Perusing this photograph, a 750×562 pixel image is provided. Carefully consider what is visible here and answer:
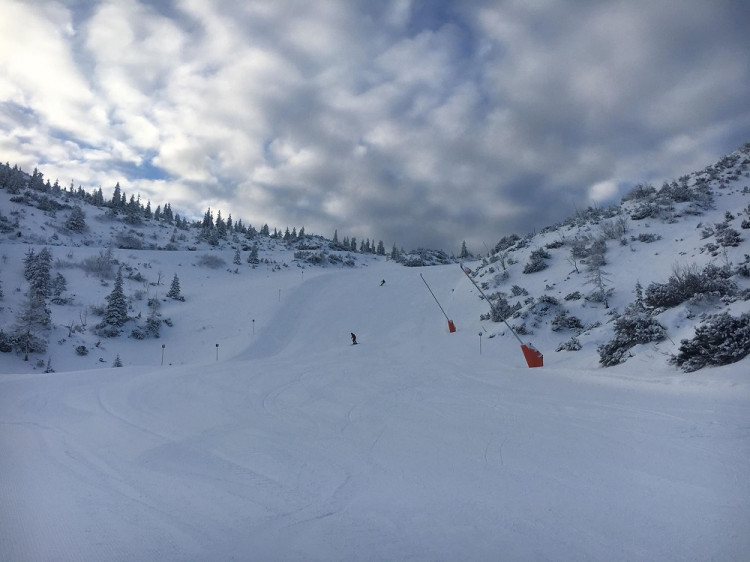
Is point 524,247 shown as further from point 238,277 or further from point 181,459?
point 238,277

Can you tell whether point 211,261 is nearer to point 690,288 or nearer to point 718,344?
point 690,288

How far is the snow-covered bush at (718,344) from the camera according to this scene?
25.9 feet

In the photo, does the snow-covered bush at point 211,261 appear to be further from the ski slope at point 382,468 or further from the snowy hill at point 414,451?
the ski slope at point 382,468

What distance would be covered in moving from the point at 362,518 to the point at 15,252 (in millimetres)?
48893

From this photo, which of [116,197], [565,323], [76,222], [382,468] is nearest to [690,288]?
[565,323]

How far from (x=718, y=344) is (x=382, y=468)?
7949 mm

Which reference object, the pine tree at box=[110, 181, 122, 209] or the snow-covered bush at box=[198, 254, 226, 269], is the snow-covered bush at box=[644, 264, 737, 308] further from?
the pine tree at box=[110, 181, 122, 209]

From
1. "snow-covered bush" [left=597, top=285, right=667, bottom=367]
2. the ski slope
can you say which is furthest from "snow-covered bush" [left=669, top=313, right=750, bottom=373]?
"snow-covered bush" [left=597, top=285, right=667, bottom=367]

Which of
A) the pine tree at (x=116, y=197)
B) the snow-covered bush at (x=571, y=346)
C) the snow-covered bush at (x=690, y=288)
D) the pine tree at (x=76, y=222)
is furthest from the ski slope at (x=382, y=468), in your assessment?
the pine tree at (x=116, y=197)

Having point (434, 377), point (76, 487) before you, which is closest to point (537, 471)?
point (76, 487)

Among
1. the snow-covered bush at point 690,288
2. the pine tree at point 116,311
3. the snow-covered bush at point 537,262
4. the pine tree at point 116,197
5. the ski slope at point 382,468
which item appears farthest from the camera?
the pine tree at point 116,197

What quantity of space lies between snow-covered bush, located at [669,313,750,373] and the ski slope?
47 centimetres

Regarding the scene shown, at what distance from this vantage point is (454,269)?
41969 millimetres

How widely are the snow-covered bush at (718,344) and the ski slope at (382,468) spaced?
468 mm
